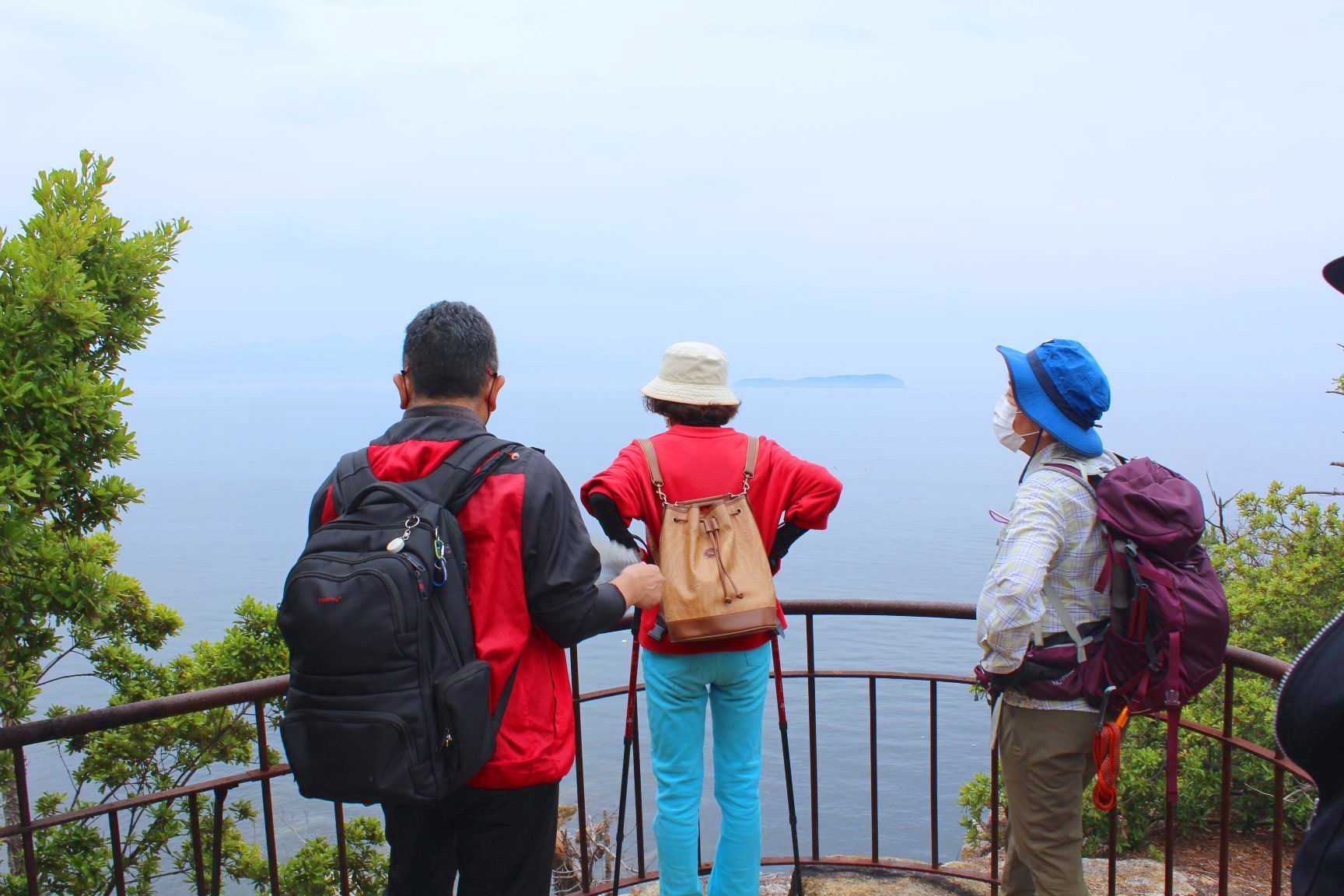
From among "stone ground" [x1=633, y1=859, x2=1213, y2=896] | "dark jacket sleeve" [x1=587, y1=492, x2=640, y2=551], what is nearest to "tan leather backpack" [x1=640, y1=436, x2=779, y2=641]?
"dark jacket sleeve" [x1=587, y1=492, x2=640, y2=551]

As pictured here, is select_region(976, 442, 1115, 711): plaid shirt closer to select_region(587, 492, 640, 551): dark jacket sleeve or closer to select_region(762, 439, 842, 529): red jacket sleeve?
select_region(762, 439, 842, 529): red jacket sleeve

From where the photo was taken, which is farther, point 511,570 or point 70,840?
point 70,840

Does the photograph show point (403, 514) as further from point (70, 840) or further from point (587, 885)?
point (70, 840)

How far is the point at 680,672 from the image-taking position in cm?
302

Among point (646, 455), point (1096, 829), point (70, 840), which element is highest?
point (646, 455)

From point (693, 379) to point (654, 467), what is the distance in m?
0.34

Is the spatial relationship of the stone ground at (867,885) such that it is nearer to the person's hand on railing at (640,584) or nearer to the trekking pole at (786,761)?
the trekking pole at (786,761)

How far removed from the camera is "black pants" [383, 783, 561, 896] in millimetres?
2162

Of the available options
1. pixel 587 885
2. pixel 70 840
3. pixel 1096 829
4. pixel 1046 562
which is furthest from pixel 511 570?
pixel 1096 829

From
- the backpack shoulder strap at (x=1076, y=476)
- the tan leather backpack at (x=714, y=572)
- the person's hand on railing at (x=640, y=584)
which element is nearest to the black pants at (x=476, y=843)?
the person's hand on railing at (x=640, y=584)

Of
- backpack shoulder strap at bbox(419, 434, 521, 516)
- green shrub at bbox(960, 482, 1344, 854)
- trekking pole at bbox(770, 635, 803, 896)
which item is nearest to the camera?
backpack shoulder strap at bbox(419, 434, 521, 516)

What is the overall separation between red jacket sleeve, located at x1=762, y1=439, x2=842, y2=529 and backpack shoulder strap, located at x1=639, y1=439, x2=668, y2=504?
351 millimetres

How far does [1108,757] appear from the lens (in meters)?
2.55

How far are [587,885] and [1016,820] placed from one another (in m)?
1.57
